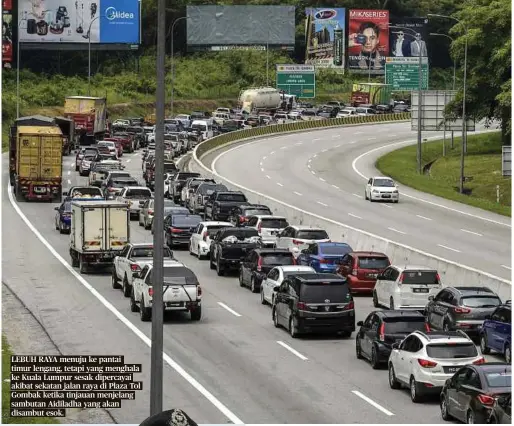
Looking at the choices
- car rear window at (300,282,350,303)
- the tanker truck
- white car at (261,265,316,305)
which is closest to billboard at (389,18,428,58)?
the tanker truck

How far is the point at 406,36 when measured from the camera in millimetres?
161000

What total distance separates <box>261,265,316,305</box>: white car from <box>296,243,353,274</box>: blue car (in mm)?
4366

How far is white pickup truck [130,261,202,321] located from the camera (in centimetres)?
3575

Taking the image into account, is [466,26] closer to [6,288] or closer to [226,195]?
[226,195]

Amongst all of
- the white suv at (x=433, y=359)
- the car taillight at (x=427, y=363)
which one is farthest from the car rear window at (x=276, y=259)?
the car taillight at (x=427, y=363)

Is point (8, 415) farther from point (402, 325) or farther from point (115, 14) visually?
point (115, 14)

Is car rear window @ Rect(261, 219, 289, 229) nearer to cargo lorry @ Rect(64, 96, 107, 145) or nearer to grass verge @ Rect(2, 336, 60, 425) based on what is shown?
grass verge @ Rect(2, 336, 60, 425)

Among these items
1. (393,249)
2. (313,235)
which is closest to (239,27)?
(313,235)

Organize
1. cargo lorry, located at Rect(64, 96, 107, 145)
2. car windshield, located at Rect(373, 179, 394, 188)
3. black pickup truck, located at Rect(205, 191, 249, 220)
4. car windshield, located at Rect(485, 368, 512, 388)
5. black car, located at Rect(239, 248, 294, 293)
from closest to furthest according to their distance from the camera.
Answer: car windshield, located at Rect(485, 368, 512, 388)
black car, located at Rect(239, 248, 294, 293)
black pickup truck, located at Rect(205, 191, 249, 220)
car windshield, located at Rect(373, 179, 394, 188)
cargo lorry, located at Rect(64, 96, 107, 145)

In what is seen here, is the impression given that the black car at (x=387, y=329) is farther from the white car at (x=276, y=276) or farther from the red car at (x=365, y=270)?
the red car at (x=365, y=270)

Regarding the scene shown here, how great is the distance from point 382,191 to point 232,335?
3660cm

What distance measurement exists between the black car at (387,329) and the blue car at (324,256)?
1310 centimetres

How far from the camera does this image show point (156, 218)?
16.3 m

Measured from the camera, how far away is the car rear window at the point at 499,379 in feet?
75.8
